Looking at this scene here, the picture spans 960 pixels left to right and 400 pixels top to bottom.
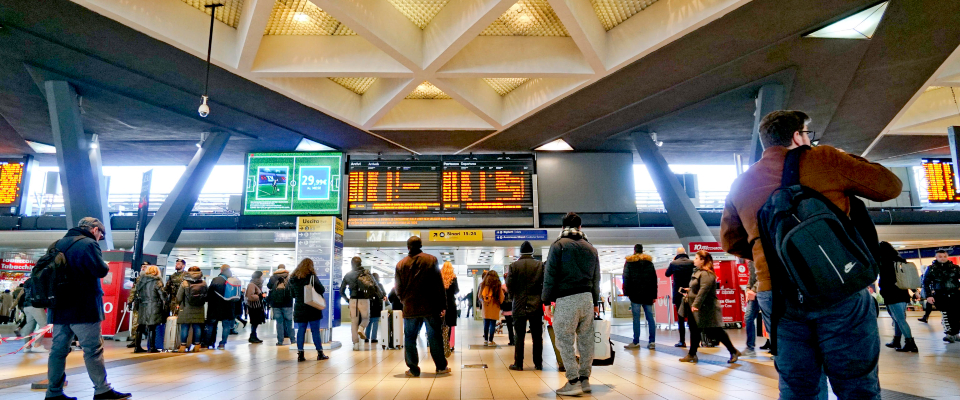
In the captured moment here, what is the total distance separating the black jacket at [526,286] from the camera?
6.25 metres

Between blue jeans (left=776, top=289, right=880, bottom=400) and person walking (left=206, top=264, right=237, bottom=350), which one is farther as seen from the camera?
person walking (left=206, top=264, right=237, bottom=350)

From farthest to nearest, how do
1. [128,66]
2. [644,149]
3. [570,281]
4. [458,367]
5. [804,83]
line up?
[644,149] → [804,83] → [128,66] → [458,367] → [570,281]

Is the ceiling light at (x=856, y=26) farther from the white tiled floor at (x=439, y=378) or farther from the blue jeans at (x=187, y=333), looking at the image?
the blue jeans at (x=187, y=333)

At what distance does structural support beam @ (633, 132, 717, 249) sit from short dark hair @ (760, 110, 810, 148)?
11651 millimetres

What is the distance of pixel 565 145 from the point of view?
14.4 meters

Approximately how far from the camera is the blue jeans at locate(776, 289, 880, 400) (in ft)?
5.88

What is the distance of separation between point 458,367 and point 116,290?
9.14 metres

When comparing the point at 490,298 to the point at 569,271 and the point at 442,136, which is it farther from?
the point at 569,271

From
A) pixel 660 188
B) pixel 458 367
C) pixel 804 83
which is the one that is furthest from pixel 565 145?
pixel 458 367

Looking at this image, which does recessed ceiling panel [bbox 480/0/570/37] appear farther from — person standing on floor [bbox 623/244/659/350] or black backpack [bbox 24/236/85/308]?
black backpack [bbox 24/236/85/308]

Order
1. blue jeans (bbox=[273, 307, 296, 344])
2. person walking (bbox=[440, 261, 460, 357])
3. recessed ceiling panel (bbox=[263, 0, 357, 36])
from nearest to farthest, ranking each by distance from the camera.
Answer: person walking (bbox=[440, 261, 460, 357]) < recessed ceiling panel (bbox=[263, 0, 357, 36]) < blue jeans (bbox=[273, 307, 296, 344])

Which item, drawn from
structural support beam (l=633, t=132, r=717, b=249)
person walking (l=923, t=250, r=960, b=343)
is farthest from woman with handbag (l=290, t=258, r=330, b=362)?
person walking (l=923, t=250, r=960, b=343)

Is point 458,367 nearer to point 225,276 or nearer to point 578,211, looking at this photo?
point 225,276

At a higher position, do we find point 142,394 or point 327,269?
point 327,269
